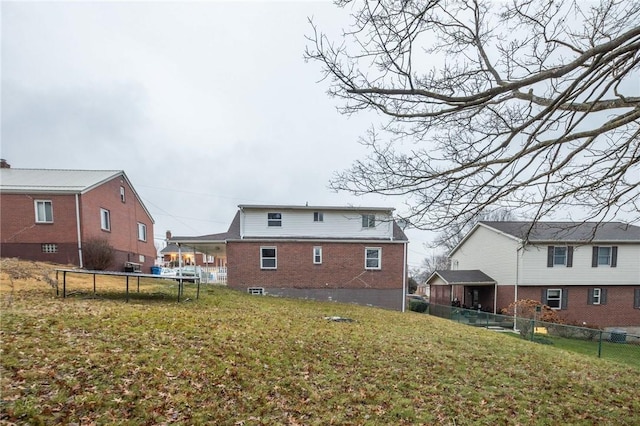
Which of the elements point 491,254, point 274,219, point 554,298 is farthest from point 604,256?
point 274,219

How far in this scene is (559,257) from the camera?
19781mm

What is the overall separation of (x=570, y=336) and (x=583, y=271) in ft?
27.7

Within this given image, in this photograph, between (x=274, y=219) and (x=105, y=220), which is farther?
(x=105, y=220)

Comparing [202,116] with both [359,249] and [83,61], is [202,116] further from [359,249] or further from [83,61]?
[359,249]

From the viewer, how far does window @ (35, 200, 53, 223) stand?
17.3 meters

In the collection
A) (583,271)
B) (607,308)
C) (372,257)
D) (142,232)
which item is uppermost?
(142,232)

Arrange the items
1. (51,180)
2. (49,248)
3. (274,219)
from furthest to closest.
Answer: (51,180) < (274,219) < (49,248)

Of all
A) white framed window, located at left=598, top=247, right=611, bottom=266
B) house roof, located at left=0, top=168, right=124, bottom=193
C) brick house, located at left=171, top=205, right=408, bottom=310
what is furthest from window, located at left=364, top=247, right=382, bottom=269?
house roof, located at left=0, top=168, right=124, bottom=193

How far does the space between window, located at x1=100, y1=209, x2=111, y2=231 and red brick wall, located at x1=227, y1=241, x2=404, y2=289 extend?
857cm

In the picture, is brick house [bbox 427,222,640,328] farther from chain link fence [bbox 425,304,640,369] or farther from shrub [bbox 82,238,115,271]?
shrub [bbox 82,238,115,271]

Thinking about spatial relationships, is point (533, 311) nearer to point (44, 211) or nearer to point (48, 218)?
point (48, 218)

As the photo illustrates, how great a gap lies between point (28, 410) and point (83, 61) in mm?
11796

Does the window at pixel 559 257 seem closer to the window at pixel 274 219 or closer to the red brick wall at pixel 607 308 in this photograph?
the red brick wall at pixel 607 308

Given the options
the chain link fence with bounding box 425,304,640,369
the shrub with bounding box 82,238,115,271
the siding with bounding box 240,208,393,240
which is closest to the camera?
the chain link fence with bounding box 425,304,640,369
